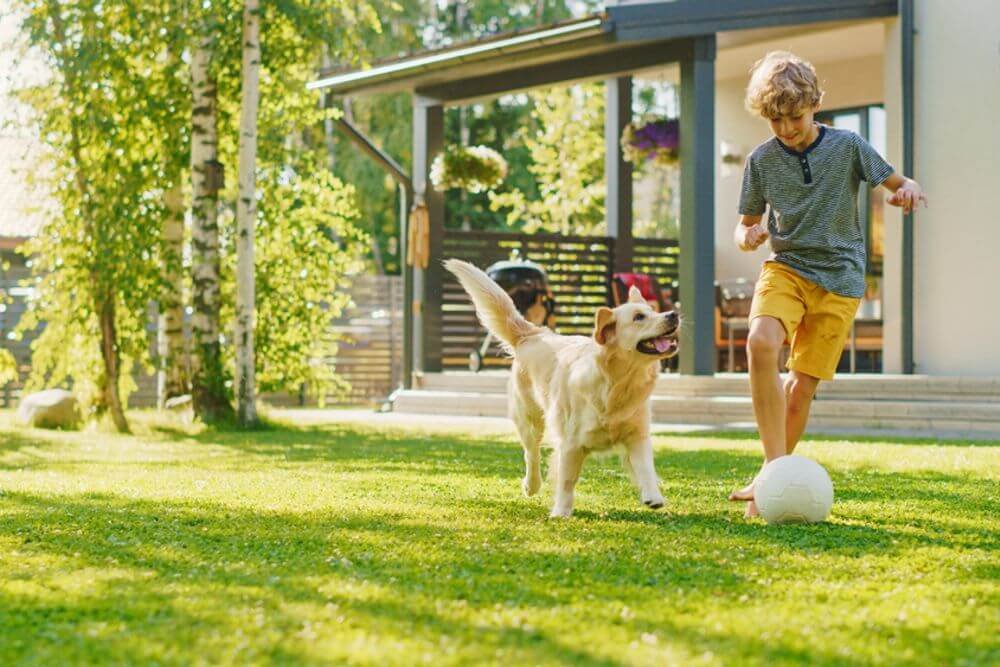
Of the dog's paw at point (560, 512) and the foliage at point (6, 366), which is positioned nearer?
the dog's paw at point (560, 512)

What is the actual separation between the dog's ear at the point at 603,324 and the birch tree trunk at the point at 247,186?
7072 millimetres

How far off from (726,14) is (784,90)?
769 cm

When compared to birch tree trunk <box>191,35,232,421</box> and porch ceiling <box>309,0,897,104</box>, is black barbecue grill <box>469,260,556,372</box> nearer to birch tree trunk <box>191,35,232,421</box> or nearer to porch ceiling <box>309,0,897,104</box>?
porch ceiling <box>309,0,897,104</box>

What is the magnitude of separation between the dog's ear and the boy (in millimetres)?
561

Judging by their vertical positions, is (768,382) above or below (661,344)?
below

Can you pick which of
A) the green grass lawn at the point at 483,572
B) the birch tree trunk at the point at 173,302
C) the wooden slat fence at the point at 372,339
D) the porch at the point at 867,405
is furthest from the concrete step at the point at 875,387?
the wooden slat fence at the point at 372,339

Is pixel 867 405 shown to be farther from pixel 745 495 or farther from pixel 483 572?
pixel 483 572

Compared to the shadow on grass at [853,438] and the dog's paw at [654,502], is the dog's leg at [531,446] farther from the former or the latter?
the shadow on grass at [853,438]

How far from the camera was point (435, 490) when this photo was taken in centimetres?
650

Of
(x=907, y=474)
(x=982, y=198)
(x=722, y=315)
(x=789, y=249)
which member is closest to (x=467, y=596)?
(x=789, y=249)

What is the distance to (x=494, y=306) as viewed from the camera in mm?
6203

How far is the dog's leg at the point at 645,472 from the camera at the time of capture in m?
5.43

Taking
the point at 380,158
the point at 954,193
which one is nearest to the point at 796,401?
the point at 954,193

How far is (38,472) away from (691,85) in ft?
23.9
